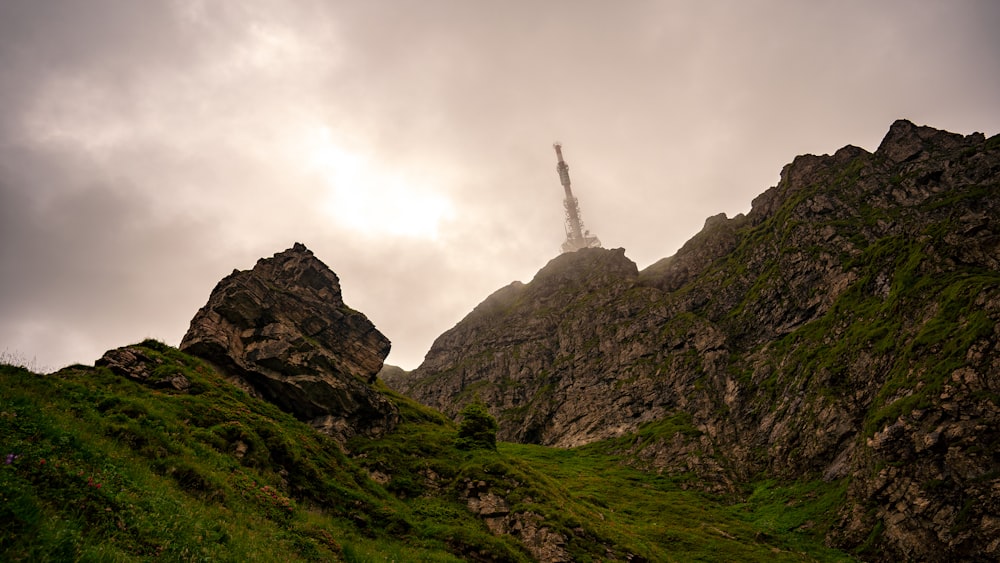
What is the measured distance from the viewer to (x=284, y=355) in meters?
50.2

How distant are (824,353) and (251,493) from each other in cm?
9727

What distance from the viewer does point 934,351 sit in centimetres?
5872

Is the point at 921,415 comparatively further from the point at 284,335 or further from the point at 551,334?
the point at 551,334

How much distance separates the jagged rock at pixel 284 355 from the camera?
1875 inches

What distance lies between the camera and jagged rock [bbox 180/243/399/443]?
47625mm

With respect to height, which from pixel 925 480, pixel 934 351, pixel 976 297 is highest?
pixel 976 297

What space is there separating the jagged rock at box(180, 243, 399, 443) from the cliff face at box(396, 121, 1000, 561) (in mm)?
56505

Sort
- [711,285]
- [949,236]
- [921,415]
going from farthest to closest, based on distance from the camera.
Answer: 1. [711,285]
2. [949,236]
3. [921,415]

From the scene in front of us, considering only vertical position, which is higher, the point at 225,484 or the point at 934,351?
the point at 934,351

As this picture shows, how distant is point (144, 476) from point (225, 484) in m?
4.63

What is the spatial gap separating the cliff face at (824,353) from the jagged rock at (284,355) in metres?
56.5

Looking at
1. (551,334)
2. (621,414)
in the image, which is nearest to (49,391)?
(621,414)

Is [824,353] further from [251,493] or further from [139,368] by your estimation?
[139,368]

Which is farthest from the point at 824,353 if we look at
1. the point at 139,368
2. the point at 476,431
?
the point at 139,368
